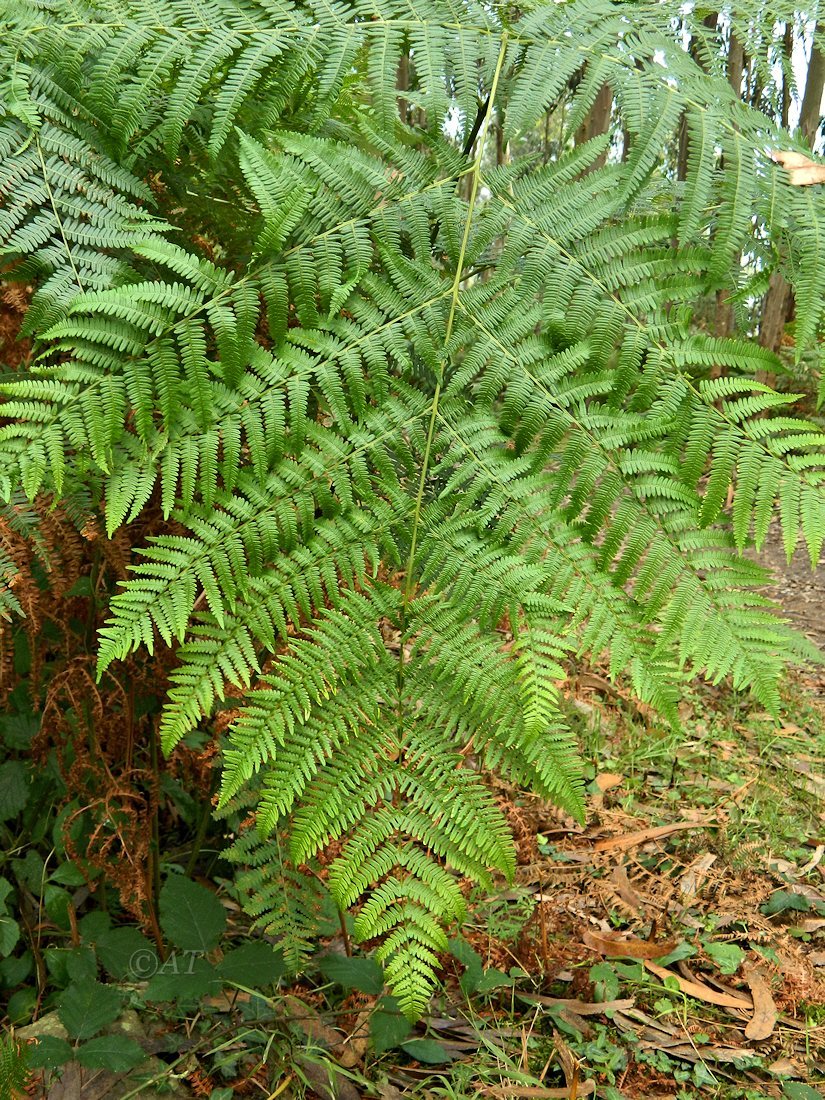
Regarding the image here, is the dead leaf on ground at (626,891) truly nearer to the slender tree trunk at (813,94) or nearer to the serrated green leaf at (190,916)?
the serrated green leaf at (190,916)

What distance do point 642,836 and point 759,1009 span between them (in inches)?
28.7

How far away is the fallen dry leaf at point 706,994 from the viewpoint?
2395mm

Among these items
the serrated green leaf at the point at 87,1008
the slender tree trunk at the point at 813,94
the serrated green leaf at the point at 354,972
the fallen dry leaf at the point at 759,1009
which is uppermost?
the slender tree trunk at the point at 813,94

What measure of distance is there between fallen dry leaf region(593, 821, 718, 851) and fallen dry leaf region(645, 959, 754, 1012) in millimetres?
536

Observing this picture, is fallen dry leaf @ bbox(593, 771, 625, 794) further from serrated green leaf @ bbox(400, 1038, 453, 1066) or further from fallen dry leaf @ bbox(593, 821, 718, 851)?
serrated green leaf @ bbox(400, 1038, 453, 1066)

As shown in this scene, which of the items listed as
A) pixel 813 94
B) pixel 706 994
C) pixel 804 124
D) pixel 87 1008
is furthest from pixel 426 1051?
pixel 813 94

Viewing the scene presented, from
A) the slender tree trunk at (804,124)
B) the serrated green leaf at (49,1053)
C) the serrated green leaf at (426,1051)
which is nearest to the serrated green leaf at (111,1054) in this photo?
the serrated green leaf at (49,1053)

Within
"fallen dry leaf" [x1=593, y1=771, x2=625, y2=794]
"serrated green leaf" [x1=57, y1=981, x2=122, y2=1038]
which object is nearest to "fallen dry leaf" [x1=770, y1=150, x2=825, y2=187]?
"serrated green leaf" [x1=57, y1=981, x2=122, y2=1038]

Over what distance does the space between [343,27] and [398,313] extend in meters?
0.51

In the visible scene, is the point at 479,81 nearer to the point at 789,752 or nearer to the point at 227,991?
the point at 227,991

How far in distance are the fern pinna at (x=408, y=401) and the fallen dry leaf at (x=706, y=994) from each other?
54.3 inches

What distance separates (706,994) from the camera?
2420 millimetres

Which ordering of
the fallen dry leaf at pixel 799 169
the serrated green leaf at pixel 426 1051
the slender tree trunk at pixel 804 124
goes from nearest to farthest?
the fallen dry leaf at pixel 799 169 < the serrated green leaf at pixel 426 1051 < the slender tree trunk at pixel 804 124

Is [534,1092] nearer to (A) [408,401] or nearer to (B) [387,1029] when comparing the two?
(B) [387,1029]
